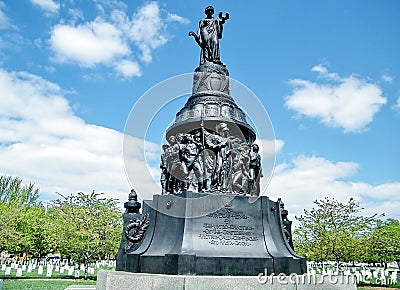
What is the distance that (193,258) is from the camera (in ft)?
25.7

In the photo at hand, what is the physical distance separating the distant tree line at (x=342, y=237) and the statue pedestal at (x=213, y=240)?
63.6 feet

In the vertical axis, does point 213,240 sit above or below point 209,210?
below

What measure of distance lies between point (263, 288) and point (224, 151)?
12.0 feet

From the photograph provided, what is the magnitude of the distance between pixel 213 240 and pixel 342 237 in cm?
2122

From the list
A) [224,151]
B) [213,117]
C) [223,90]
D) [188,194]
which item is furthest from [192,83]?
[188,194]

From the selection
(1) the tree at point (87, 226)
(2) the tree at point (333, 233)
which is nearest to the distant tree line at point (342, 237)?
(2) the tree at point (333, 233)

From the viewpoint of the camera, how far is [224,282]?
7.07 m

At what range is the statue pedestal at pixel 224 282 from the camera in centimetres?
697

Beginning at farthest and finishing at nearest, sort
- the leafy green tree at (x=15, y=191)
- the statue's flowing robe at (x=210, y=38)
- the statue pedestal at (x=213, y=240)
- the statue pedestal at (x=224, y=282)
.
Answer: the leafy green tree at (x=15, y=191) → the statue's flowing robe at (x=210, y=38) → the statue pedestal at (x=213, y=240) → the statue pedestal at (x=224, y=282)

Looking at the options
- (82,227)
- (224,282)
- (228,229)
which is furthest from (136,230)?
(82,227)

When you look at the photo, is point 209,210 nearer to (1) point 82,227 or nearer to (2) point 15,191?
(1) point 82,227

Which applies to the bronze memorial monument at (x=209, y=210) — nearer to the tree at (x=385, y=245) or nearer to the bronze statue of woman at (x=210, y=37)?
the bronze statue of woman at (x=210, y=37)

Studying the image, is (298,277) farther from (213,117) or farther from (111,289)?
(213,117)

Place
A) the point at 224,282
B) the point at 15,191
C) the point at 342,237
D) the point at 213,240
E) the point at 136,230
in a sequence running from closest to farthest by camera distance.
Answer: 1. the point at 224,282
2. the point at 213,240
3. the point at 136,230
4. the point at 342,237
5. the point at 15,191
